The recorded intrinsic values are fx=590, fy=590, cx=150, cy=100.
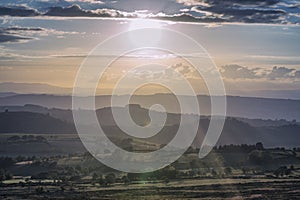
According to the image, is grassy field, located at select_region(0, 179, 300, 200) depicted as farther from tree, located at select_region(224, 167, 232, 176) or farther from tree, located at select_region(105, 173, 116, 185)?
tree, located at select_region(224, 167, 232, 176)

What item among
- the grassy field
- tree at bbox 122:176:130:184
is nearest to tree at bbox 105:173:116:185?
tree at bbox 122:176:130:184

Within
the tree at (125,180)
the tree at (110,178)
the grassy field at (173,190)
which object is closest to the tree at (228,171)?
the grassy field at (173,190)

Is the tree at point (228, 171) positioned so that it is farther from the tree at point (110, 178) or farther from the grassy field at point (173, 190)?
the tree at point (110, 178)

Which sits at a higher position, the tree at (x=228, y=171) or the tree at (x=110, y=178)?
the tree at (x=110, y=178)

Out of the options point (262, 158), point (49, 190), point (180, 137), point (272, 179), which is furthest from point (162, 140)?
point (49, 190)

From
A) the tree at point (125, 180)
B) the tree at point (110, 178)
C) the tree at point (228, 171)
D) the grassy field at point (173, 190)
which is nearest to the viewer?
the grassy field at point (173, 190)

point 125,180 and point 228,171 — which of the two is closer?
point 125,180

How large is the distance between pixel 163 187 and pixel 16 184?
64.6 feet

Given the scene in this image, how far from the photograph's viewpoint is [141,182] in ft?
243

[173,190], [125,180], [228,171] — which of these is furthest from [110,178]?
[228,171]

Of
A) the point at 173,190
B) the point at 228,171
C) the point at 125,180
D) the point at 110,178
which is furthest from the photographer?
the point at 228,171

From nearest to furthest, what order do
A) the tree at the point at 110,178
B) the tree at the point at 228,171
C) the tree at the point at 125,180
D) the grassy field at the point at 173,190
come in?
the grassy field at the point at 173,190
the tree at the point at 125,180
the tree at the point at 110,178
the tree at the point at 228,171

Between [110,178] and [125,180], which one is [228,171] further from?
[110,178]

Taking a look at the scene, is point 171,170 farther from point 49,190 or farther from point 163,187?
point 49,190
